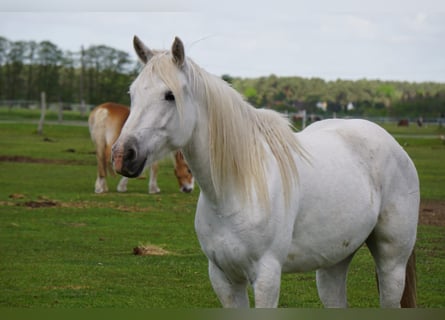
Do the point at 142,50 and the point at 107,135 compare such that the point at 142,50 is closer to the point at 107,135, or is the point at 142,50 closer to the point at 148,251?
the point at 148,251

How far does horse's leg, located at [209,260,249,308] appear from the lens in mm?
3736

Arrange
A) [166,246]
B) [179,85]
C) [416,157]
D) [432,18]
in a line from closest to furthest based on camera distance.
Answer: [179,85] → [432,18] → [166,246] → [416,157]

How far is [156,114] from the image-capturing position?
3365 millimetres

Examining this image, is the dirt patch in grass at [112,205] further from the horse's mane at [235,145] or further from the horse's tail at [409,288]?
the horse's mane at [235,145]

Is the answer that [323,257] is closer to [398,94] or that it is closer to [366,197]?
[366,197]

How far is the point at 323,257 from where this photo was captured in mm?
4023

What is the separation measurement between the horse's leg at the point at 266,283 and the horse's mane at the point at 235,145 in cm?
31

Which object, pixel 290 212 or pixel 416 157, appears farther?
pixel 416 157

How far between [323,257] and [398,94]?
9375mm

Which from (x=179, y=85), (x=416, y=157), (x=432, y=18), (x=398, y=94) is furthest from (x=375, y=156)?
(x=398, y=94)

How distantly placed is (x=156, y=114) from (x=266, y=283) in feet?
3.20

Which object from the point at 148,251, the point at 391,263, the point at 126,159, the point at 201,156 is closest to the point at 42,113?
the point at 148,251

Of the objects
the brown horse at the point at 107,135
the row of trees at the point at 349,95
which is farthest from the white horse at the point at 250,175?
the brown horse at the point at 107,135

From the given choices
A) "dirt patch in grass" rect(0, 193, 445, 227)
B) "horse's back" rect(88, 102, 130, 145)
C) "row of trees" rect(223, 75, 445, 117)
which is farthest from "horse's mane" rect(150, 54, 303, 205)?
"horse's back" rect(88, 102, 130, 145)
